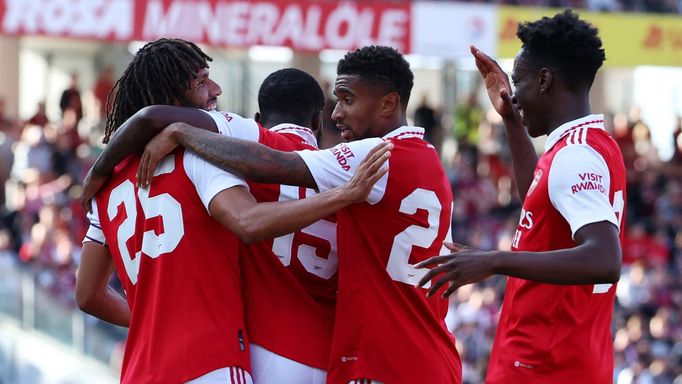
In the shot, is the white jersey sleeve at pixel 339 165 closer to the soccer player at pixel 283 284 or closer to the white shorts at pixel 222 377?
the soccer player at pixel 283 284

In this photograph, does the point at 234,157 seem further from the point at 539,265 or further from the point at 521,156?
the point at 521,156

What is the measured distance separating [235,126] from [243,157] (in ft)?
0.92

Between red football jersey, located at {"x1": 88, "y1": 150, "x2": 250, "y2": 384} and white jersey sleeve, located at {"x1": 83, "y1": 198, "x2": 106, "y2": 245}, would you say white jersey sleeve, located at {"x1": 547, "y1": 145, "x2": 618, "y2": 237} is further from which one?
white jersey sleeve, located at {"x1": 83, "y1": 198, "x2": 106, "y2": 245}

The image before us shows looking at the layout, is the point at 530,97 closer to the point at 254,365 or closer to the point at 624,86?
the point at 254,365

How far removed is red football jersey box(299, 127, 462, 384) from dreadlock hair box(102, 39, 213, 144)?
572 mm

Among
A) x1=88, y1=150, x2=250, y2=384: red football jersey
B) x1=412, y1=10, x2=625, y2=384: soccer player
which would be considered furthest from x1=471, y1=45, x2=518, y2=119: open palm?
x1=88, y1=150, x2=250, y2=384: red football jersey

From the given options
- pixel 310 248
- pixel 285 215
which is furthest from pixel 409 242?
pixel 285 215

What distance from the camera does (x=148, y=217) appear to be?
4652mm

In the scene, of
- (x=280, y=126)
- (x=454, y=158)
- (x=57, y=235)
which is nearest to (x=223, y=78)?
(x=454, y=158)

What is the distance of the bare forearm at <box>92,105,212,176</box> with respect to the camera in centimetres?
466

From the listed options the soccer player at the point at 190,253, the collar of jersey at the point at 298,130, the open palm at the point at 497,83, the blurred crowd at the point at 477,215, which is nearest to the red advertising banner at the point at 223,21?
the blurred crowd at the point at 477,215

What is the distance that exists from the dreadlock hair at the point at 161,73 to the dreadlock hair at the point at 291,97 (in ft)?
1.26

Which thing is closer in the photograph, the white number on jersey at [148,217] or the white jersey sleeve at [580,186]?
the white jersey sleeve at [580,186]

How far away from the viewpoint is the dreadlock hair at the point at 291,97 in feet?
17.2
